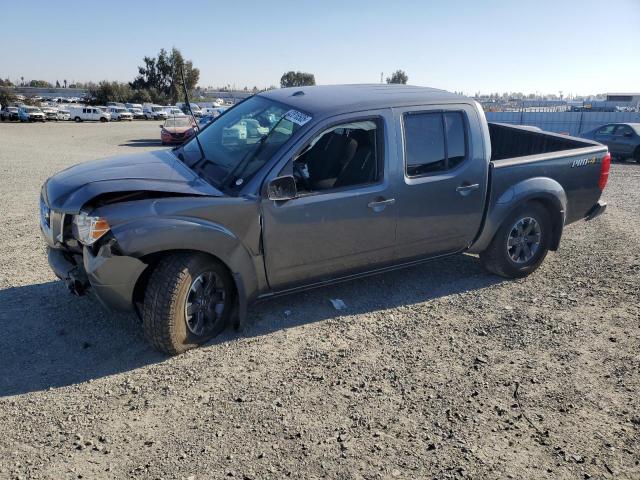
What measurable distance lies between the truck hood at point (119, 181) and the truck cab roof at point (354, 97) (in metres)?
1.09

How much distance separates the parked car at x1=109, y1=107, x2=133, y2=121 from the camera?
163 ft

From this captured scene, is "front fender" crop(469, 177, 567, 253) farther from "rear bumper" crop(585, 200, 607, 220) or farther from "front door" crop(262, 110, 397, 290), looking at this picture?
"front door" crop(262, 110, 397, 290)

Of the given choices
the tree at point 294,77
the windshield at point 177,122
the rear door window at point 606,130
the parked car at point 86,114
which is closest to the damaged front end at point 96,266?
the rear door window at point 606,130

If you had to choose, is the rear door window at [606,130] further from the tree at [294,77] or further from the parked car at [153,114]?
the tree at [294,77]

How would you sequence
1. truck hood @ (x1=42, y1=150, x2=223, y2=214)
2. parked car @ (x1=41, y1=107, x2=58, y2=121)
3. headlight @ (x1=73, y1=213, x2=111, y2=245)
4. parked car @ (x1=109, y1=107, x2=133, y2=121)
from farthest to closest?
parked car @ (x1=109, y1=107, x2=133, y2=121), parked car @ (x1=41, y1=107, x2=58, y2=121), truck hood @ (x1=42, y1=150, x2=223, y2=214), headlight @ (x1=73, y1=213, x2=111, y2=245)

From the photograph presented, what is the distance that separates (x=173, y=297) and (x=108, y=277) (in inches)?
17.7

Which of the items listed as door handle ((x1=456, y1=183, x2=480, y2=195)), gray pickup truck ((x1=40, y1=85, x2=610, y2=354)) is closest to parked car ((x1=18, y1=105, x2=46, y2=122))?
gray pickup truck ((x1=40, y1=85, x2=610, y2=354))

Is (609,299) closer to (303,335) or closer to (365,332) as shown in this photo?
(365,332)

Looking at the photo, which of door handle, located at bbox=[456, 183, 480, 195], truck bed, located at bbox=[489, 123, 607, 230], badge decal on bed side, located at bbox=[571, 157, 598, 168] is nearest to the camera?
door handle, located at bbox=[456, 183, 480, 195]

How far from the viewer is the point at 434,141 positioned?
15.3 ft

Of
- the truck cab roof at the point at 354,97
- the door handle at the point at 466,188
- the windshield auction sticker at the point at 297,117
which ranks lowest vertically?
the door handle at the point at 466,188

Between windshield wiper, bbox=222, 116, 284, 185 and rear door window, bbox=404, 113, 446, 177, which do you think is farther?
rear door window, bbox=404, 113, 446, 177

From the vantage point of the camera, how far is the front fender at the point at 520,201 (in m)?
5.10

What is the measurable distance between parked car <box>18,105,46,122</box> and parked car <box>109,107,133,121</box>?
680 cm
